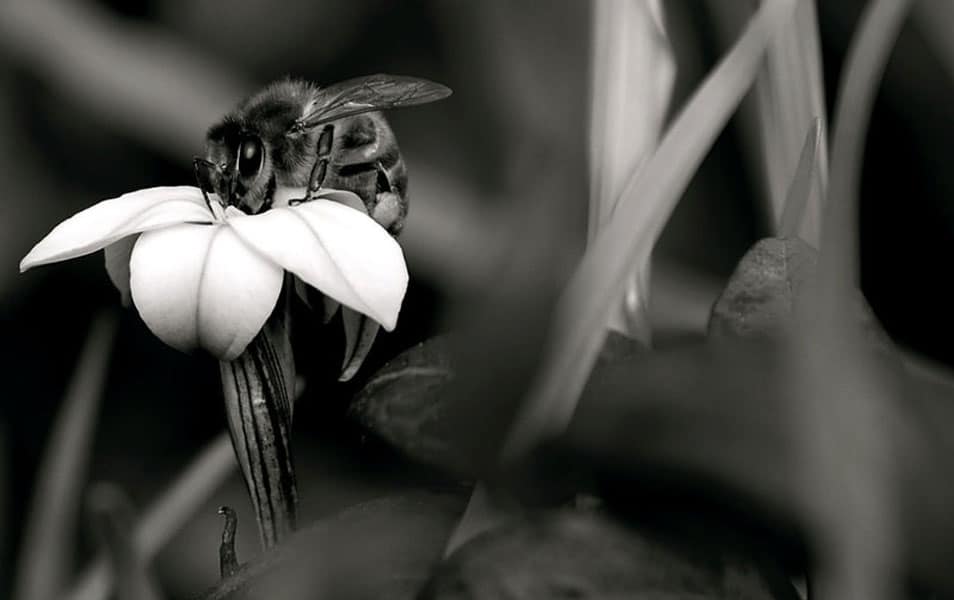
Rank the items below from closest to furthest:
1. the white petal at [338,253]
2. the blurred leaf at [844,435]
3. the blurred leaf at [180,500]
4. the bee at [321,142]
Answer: the blurred leaf at [844,435] < the white petal at [338,253] < the bee at [321,142] < the blurred leaf at [180,500]

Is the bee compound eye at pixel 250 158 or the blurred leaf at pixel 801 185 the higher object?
the blurred leaf at pixel 801 185

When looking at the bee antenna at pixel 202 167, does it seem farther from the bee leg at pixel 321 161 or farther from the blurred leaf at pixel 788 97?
the blurred leaf at pixel 788 97

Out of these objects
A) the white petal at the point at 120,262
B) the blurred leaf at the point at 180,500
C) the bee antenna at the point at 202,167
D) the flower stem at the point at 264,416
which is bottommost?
the blurred leaf at the point at 180,500

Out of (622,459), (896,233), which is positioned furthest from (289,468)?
(896,233)

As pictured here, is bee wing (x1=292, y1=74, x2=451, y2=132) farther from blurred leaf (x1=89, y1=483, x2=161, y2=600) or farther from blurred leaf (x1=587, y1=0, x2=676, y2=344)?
blurred leaf (x1=89, y1=483, x2=161, y2=600)

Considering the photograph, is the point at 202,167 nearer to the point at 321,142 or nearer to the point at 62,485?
the point at 321,142

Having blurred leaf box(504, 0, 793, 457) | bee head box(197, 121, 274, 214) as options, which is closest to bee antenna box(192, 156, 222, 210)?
bee head box(197, 121, 274, 214)

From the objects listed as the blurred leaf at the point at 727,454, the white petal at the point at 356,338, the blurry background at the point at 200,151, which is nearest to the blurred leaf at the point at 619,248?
the blurred leaf at the point at 727,454
